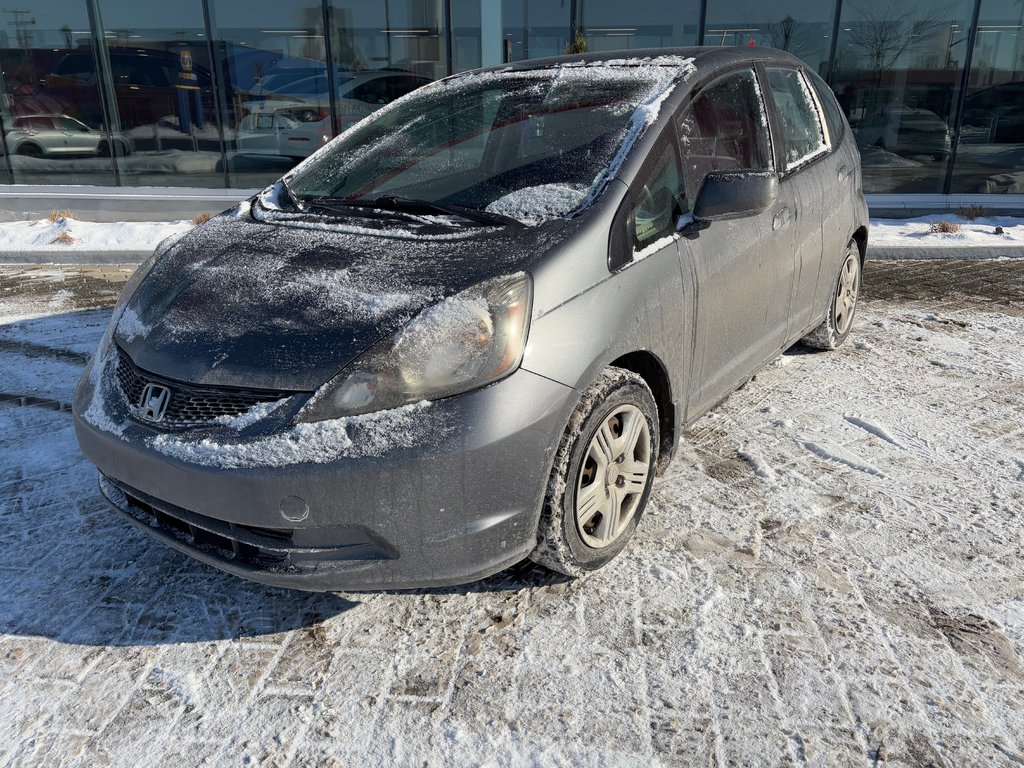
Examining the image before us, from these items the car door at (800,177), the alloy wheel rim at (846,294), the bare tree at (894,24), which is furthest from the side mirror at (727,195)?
the bare tree at (894,24)

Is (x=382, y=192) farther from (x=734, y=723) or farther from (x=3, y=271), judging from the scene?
(x=3, y=271)

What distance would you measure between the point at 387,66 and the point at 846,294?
735cm

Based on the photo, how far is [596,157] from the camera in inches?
114

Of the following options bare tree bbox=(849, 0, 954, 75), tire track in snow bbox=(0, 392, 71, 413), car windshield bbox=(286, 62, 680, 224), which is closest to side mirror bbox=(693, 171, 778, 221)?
car windshield bbox=(286, 62, 680, 224)

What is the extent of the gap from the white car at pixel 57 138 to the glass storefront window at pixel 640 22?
6195 millimetres

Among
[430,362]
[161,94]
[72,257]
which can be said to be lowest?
[72,257]

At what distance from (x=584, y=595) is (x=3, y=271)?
24.0 feet

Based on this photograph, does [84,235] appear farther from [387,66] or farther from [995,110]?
[995,110]

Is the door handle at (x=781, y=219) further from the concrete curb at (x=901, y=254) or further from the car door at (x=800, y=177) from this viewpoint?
the concrete curb at (x=901, y=254)

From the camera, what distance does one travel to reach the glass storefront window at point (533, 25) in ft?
33.2

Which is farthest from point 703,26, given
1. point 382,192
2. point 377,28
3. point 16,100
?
point 16,100

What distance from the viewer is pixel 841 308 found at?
4.82m

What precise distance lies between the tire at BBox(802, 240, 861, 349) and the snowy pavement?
4.04 ft

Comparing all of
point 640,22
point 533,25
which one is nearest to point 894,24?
point 640,22
